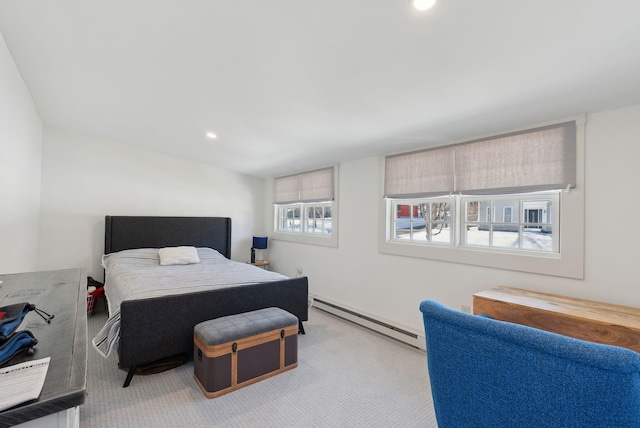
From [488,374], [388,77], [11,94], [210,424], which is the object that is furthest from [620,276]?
[11,94]

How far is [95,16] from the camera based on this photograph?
170 centimetres

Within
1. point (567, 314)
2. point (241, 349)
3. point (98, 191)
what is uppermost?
point (98, 191)

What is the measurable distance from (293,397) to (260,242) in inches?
127

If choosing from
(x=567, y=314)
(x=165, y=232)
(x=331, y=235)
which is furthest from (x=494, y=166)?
(x=165, y=232)

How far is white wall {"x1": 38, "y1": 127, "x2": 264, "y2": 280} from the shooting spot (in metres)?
3.70

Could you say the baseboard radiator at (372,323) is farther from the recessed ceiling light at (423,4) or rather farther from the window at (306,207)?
the recessed ceiling light at (423,4)

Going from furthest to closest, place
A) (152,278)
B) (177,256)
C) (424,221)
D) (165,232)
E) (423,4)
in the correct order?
(165,232) < (177,256) < (424,221) < (152,278) < (423,4)

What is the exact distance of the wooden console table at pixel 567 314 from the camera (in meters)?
1.51

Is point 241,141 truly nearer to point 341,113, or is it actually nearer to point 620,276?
point 341,113

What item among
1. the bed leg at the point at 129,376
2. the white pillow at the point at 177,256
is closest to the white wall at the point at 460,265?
the white pillow at the point at 177,256

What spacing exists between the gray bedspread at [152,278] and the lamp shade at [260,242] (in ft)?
2.88

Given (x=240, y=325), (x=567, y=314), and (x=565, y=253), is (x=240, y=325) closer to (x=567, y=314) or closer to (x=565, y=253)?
(x=567, y=314)

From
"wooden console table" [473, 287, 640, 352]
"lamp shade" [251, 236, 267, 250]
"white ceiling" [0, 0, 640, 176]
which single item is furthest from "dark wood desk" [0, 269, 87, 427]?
"lamp shade" [251, 236, 267, 250]

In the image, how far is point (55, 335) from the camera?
961 millimetres
